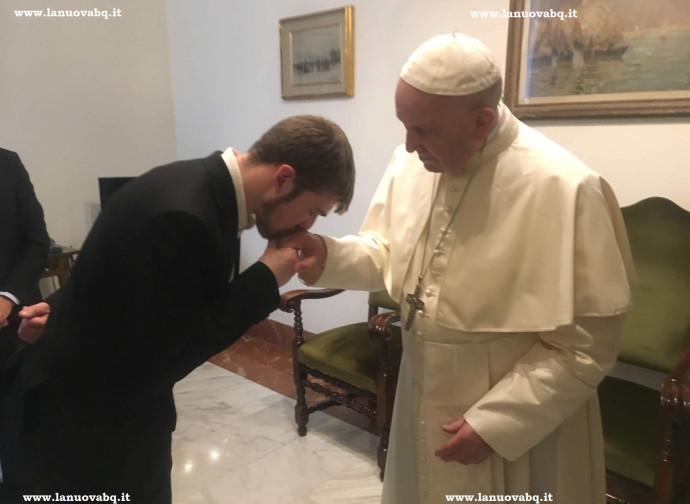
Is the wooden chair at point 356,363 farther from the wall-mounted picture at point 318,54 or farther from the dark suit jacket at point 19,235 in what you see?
the wall-mounted picture at point 318,54

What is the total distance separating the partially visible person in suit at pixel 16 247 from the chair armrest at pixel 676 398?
2.33 meters

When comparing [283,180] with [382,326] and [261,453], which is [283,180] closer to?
[382,326]

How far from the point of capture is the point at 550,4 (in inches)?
96.0

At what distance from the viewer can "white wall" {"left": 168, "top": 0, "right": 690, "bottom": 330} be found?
2330 millimetres

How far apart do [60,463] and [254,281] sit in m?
0.69

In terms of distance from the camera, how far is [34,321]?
59.6 inches

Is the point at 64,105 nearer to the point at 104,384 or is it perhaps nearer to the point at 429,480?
the point at 104,384

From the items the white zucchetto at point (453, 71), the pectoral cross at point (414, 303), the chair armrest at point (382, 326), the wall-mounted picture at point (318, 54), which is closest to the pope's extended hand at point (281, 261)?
the pectoral cross at point (414, 303)

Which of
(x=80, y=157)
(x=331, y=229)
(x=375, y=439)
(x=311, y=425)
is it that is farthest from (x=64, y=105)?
(x=375, y=439)

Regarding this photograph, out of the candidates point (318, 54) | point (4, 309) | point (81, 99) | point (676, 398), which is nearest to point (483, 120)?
point (676, 398)

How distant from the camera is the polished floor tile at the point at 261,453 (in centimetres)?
254

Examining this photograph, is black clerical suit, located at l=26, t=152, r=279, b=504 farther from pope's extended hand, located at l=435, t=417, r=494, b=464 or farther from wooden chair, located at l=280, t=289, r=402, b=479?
wooden chair, located at l=280, t=289, r=402, b=479

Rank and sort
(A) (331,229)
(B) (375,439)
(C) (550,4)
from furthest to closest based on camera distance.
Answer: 1. (A) (331,229)
2. (B) (375,439)
3. (C) (550,4)

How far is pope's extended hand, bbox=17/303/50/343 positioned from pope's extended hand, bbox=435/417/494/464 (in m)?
1.12
